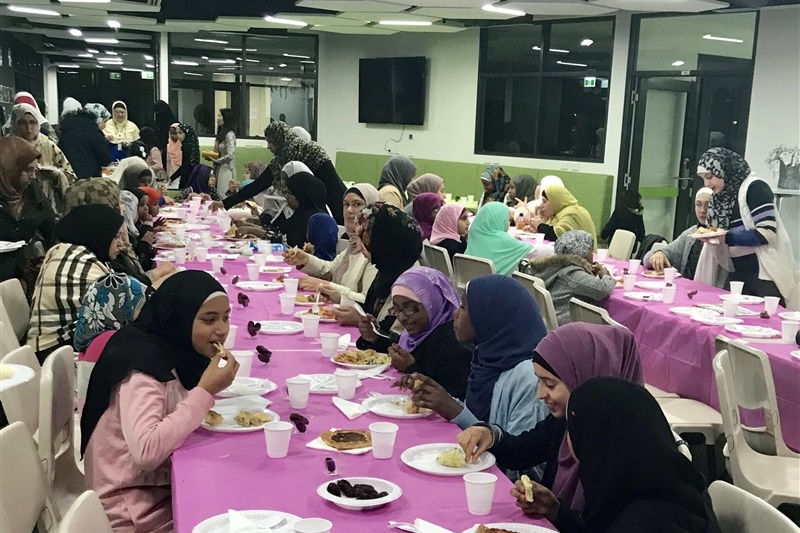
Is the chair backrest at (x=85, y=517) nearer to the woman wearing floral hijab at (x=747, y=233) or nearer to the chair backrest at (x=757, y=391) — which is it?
the chair backrest at (x=757, y=391)

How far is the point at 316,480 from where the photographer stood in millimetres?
2133

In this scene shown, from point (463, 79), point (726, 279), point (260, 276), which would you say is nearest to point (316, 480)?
point (260, 276)

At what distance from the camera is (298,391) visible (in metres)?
2.69

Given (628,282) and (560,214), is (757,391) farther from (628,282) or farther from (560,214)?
(560,214)

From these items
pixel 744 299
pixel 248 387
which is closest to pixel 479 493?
pixel 248 387

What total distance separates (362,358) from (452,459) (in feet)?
3.68

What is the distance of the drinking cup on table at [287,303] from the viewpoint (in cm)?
418

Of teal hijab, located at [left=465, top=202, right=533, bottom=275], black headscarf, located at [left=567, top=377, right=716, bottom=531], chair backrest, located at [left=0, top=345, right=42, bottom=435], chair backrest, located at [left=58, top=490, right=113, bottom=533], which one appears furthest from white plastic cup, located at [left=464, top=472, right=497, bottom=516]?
teal hijab, located at [left=465, top=202, right=533, bottom=275]

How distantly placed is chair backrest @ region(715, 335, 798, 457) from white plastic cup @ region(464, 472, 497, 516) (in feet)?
6.86

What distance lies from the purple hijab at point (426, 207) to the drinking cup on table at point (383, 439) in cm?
495

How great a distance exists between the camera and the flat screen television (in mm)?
13875

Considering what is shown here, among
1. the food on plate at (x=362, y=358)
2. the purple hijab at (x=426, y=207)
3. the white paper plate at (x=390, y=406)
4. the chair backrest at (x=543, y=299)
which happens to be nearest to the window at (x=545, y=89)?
the purple hijab at (x=426, y=207)

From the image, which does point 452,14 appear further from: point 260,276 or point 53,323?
point 53,323

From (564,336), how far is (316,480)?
85 centimetres
